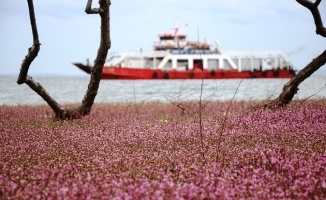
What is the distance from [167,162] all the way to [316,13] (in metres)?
7.15

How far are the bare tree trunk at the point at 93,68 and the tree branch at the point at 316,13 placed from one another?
185 inches

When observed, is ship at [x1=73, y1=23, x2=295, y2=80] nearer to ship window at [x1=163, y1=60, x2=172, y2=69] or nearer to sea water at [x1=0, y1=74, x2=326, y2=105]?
ship window at [x1=163, y1=60, x2=172, y2=69]

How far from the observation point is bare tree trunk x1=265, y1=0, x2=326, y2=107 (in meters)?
11.0

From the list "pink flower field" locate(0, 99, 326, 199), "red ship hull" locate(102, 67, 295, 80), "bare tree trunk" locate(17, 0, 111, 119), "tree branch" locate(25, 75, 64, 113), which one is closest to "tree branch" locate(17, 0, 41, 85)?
"bare tree trunk" locate(17, 0, 111, 119)

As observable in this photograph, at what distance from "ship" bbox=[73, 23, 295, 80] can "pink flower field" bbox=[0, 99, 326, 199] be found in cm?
5406

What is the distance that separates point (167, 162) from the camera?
565cm

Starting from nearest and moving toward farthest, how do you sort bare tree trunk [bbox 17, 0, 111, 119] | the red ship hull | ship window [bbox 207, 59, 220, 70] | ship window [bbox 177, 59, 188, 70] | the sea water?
1. bare tree trunk [bbox 17, 0, 111, 119]
2. the sea water
3. the red ship hull
4. ship window [bbox 177, 59, 188, 70]
5. ship window [bbox 207, 59, 220, 70]

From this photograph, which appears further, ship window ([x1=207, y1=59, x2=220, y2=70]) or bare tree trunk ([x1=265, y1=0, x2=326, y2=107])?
ship window ([x1=207, y1=59, x2=220, y2=70])

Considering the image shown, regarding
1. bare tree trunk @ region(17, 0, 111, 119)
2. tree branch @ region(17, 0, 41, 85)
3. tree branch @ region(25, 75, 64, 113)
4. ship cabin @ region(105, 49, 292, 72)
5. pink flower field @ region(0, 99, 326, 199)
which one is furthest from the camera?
ship cabin @ region(105, 49, 292, 72)

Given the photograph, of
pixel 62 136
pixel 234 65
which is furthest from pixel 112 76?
pixel 62 136

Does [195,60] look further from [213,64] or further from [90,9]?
[90,9]

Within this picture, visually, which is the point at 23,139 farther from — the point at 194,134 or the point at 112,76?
the point at 112,76

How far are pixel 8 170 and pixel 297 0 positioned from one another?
8221 mm

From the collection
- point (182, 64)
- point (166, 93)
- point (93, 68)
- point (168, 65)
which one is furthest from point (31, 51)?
point (182, 64)
